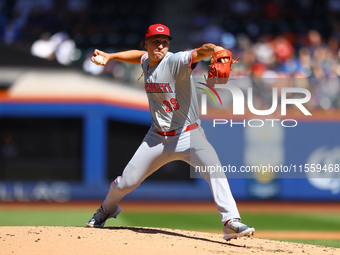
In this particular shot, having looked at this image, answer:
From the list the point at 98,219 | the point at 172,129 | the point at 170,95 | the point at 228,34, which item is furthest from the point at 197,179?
the point at 170,95

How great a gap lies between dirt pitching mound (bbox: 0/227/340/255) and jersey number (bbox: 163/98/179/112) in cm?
106

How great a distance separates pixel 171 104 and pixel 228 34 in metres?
8.73

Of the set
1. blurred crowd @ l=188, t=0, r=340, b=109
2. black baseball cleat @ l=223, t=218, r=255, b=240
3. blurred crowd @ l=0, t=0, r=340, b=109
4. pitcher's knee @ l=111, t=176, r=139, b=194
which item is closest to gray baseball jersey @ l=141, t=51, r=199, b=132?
pitcher's knee @ l=111, t=176, r=139, b=194

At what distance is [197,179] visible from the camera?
38.1 feet

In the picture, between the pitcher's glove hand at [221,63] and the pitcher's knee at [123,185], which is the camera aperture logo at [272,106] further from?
the pitcher's glove hand at [221,63]

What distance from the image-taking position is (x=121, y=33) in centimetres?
1382

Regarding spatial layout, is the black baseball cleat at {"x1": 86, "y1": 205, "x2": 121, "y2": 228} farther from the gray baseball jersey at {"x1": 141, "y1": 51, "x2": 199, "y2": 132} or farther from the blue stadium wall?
the blue stadium wall

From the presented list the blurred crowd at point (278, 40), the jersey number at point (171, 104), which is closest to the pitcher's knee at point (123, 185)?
the jersey number at point (171, 104)

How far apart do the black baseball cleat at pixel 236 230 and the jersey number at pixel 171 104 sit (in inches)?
40.3

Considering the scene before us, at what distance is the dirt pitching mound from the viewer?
14.5 ft

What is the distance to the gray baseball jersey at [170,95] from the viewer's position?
4.85 m

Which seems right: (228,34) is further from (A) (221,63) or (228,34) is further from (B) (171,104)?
(A) (221,63)

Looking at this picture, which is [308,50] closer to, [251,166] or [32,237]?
[251,166]

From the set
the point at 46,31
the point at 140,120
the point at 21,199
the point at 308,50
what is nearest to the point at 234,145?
the point at 140,120
